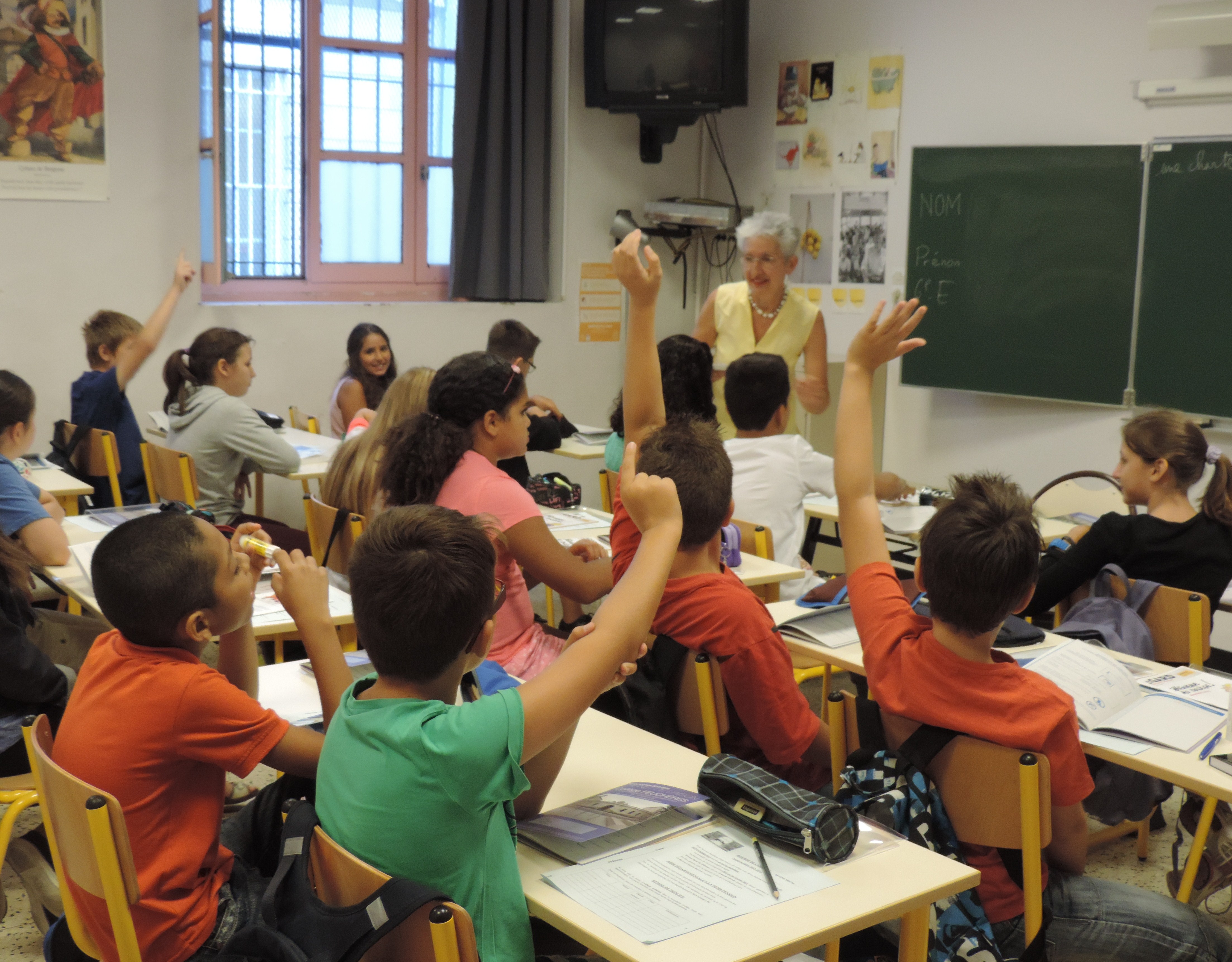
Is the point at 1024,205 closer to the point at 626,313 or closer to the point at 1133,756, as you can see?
the point at 626,313

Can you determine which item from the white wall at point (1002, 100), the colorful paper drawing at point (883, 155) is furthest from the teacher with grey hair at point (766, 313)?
the colorful paper drawing at point (883, 155)

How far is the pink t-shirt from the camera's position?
2615 millimetres

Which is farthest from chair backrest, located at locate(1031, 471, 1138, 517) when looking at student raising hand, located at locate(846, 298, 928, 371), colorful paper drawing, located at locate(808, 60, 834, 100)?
colorful paper drawing, located at locate(808, 60, 834, 100)

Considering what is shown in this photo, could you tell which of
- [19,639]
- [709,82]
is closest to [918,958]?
[19,639]

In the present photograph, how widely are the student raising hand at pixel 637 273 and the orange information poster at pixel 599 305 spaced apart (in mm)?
4478

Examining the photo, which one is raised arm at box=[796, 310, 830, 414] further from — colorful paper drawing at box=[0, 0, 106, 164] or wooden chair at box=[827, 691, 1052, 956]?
colorful paper drawing at box=[0, 0, 106, 164]

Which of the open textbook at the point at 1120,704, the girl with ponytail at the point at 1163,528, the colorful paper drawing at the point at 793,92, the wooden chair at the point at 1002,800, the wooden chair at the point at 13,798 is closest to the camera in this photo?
the wooden chair at the point at 1002,800

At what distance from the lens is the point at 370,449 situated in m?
3.26

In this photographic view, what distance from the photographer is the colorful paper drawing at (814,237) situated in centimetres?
635

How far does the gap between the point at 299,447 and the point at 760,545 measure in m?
2.22

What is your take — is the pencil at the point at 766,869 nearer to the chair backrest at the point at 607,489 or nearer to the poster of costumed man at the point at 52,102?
the chair backrest at the point at 607,489

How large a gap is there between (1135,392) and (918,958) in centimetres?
401

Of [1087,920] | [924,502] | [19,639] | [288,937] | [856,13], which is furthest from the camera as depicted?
[856,13]

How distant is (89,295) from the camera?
5.55m
